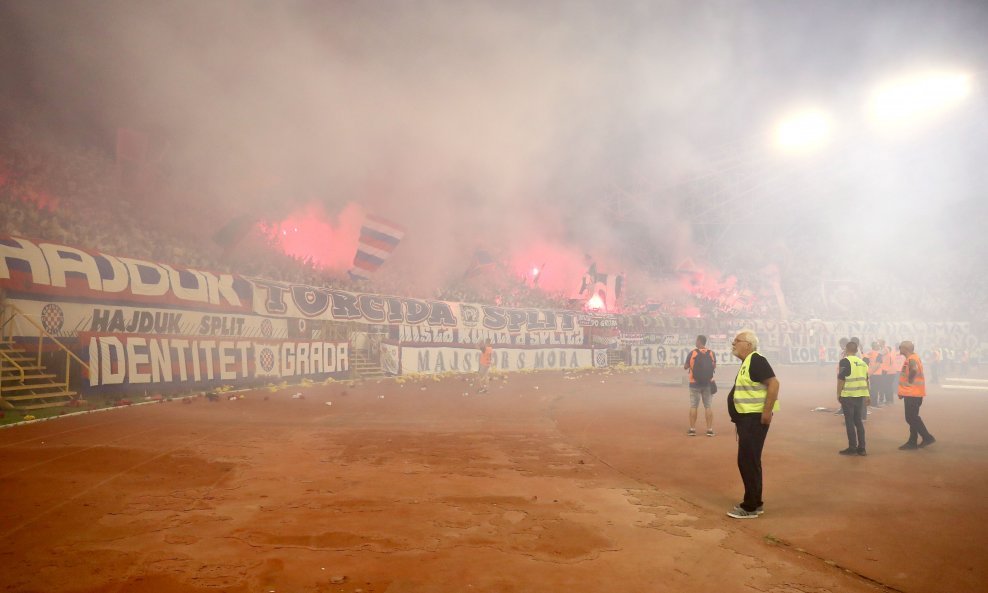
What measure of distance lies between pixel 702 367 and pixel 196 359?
14000 mm

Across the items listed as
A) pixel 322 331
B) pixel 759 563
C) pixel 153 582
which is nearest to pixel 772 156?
pixel 322 331

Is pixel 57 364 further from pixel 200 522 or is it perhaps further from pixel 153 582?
pixel 153 582

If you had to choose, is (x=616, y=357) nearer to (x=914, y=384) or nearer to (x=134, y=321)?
(x=914, y=384)

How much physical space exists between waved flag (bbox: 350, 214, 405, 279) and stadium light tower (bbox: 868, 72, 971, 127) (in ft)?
88.4

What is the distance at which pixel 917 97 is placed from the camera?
2486cm

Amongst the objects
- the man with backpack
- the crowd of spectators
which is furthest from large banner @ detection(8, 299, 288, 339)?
the man with backpack

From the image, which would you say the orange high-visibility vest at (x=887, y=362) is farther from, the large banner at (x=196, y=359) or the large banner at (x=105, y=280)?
the large banner at (x=105, y=280)

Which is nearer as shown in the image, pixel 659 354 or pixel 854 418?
pixel 854 418

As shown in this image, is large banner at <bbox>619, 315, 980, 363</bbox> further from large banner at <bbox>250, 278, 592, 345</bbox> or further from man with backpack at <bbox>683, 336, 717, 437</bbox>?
man with backpack at <bbox>683, 336, 717, 437</bbox>

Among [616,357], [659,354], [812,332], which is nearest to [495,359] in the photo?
[616,357]

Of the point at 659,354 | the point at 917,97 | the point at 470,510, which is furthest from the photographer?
the point at 659,354

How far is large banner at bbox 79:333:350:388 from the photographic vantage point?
45.8ft

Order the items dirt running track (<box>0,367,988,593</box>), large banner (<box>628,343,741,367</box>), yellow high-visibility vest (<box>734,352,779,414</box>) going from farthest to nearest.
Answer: large banner (<box>628,343,741,367</box>)
yellow high-visibility vest (<box>734,352,779,414</box>)
dirt running track (<box>0,367,988,593</box>)

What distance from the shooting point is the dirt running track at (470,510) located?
4047mm
